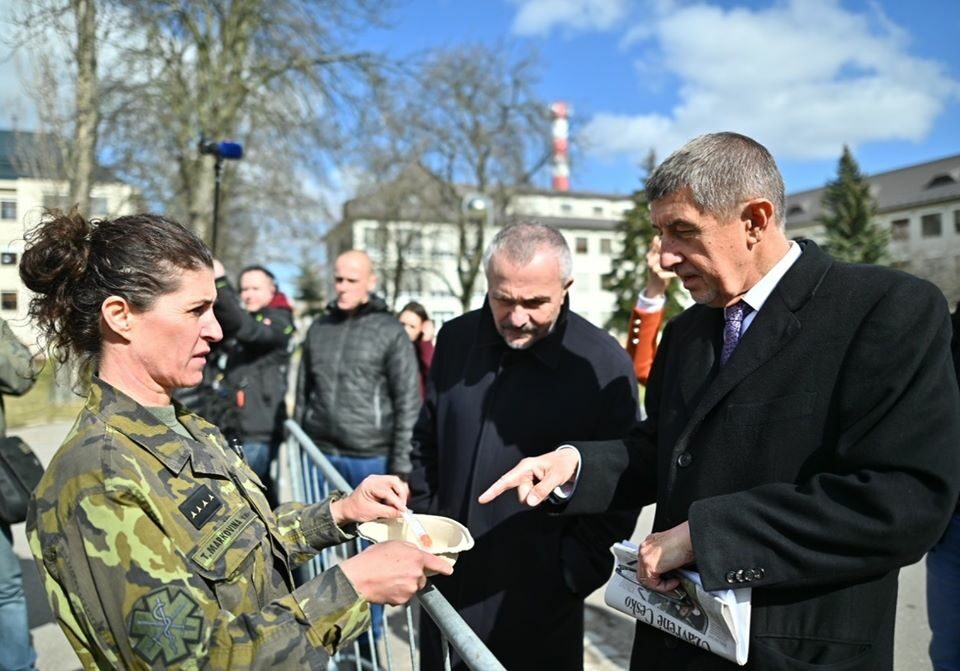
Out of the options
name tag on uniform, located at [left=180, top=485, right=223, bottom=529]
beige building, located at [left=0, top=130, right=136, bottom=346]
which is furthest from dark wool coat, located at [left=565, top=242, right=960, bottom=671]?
beige building, located at [left=0, top=130, right=136, bottom=346]

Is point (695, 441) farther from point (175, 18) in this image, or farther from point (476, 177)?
point (476, 177)

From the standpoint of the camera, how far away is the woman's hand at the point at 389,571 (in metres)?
1.54

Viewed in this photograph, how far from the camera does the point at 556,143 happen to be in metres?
34.0

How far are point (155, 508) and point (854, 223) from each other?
1807 inches

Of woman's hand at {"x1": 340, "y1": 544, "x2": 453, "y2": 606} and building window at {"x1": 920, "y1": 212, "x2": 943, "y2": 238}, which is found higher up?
building window at {"x1": 920, "y1": 212, "x2": 943, "y2": 238}

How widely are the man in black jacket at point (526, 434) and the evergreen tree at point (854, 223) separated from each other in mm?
42220

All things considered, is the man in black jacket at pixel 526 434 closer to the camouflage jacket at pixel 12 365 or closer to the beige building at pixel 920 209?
the camouflage jacket at pixel 12 365

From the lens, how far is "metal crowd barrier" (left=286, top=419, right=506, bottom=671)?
1513mm

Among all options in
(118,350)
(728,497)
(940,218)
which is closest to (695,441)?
(728,497)

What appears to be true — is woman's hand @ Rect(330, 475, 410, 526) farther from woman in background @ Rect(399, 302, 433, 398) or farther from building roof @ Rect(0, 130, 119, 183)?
building roof @ Rect(0, 130, 119, 183)

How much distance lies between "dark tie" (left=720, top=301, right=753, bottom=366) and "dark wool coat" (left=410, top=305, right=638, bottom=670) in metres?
0.88

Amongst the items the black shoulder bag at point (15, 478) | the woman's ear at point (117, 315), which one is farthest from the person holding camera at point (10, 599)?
the woman's ear at point (117, 315)

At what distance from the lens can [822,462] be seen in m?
1.58

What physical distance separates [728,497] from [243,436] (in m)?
4.10
